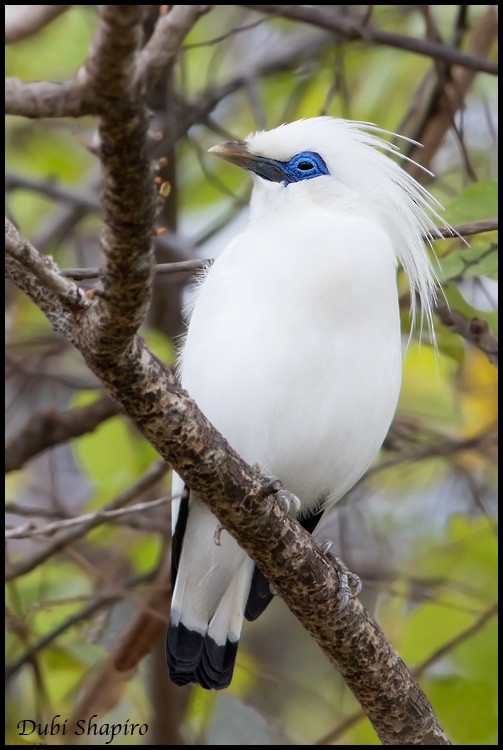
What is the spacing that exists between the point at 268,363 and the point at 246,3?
173 centimetres

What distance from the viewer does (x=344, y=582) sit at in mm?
2727

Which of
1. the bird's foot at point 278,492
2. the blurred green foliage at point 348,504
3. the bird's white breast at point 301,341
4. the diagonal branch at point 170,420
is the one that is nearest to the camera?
the diagonal branch at point 170,420

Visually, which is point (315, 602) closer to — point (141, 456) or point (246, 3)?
point (141, 456)

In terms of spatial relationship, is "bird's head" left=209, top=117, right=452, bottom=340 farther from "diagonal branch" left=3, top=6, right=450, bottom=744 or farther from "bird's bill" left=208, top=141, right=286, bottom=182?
"diagonal branch" left=3, top=6, right=450, bottom=744

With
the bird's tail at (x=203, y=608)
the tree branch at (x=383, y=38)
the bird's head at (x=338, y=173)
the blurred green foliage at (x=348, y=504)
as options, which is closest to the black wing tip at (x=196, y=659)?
the bird's tail at (x=203, y=608)

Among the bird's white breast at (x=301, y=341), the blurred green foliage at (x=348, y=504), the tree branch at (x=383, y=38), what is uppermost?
the tree branch at (x=383, y=38)

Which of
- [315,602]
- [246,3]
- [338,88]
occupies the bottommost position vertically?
[315,602]

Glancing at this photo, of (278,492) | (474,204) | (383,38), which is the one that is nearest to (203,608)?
(278,492)

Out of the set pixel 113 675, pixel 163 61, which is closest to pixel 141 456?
pixel 113 675

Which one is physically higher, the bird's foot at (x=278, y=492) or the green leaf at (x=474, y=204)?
the green leaf at (x=474, y=204)

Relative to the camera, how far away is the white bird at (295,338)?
2.80m

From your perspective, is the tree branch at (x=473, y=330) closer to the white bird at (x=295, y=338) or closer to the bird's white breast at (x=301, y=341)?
the white bird at (x=295, y=338)

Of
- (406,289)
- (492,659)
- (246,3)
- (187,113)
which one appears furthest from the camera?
(187,113)

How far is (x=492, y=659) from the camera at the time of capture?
3570mm
